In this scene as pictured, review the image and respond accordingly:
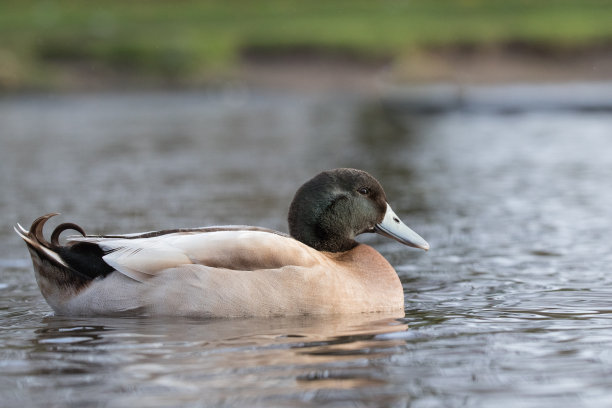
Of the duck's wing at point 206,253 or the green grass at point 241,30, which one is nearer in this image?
the duck's wing at point 206,253

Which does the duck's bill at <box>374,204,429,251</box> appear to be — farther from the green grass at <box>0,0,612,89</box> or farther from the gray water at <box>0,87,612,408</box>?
the green grass at <box>0,0,612,89</box>

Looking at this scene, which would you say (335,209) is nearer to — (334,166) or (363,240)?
(363,240)

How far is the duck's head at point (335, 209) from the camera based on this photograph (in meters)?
6.88

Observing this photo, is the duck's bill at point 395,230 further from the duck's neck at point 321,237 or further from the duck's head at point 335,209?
the duck's neck at point 321,237

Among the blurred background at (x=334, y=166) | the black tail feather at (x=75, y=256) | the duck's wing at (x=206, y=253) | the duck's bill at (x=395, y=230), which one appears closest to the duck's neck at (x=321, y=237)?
the duck's bill at (x=395, y=230)

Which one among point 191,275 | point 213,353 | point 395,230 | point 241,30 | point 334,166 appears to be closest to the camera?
point 213,353

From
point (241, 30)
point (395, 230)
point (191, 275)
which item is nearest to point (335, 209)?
point (395, 230)

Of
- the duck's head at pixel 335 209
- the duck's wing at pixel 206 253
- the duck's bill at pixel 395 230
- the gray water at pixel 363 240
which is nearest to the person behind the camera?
the gray water at pixel 363 240

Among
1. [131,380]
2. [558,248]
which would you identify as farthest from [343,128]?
[131,380]

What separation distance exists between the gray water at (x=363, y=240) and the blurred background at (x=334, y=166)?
0.08 ft

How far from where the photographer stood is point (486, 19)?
38219mm

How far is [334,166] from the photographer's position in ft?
50.9

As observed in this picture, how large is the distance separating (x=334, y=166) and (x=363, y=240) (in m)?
5.54

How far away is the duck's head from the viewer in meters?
6.88
